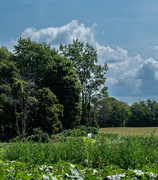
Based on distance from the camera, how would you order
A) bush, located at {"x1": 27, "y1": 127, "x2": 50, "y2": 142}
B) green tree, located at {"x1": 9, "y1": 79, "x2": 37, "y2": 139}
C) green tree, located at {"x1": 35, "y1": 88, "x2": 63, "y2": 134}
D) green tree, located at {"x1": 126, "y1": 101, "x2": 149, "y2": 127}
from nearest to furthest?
bush, located at {"x1": 27, "y1": 127, "x2": 50, "y2": 142}
green tree, located at {"x1": 9, "y1": 79, "x2": 37, "y2": 139}
green tree, located at {"x1": 35, "y1": 88, "x2": 63, "y2": 134}
green tree, located at {"x1": 126, "y1": 101, "x2": 149, "y2": 127}

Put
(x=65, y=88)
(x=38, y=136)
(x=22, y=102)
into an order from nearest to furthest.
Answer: (x=38, y=136) < (x=22, y=102) < (x=65, y=88)

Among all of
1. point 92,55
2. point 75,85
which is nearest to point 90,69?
point 92,55

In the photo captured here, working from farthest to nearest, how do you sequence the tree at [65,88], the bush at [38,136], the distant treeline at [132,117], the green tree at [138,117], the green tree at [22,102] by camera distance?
the green tree at [138,117]
the distant treeline at [132,117]
the tree at [65,88]
the green tree at [22,102]
the bush at [38,136]

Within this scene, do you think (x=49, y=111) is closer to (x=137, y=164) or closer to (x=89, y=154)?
(x=89, y=154)

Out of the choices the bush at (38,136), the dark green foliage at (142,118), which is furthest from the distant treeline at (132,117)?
the bush at (38,136)

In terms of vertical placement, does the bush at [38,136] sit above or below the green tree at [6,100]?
below

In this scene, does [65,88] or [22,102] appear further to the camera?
[65,88]

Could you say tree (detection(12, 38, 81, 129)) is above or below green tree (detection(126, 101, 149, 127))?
above

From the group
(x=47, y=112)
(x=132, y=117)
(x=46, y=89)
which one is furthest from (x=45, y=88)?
(x=132, y=117)

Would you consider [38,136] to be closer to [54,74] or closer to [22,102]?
[22,102]

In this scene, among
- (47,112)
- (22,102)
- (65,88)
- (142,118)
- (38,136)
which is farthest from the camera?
(142,118)

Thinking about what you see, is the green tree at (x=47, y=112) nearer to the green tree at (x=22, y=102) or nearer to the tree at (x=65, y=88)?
the green tree at (x=22, y=102)

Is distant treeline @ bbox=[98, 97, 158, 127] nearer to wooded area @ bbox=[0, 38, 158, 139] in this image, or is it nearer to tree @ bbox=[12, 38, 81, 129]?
wooded area @ bbox=[0, 38, 158, 139]

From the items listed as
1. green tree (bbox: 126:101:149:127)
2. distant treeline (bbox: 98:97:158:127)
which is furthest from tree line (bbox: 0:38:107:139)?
green tree (bbox: 126:101:149:127)
